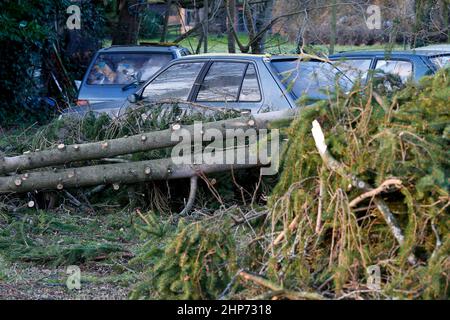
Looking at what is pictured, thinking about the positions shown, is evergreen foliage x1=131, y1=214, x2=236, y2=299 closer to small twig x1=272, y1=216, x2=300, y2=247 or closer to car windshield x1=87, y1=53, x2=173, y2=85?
small twig x1=272, y1=216, x2=300, y2=247

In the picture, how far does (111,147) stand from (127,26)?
11609 millimetres

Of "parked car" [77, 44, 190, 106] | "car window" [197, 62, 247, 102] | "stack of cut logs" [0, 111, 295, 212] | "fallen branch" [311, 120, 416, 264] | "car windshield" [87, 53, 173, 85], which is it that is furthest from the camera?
"car windshield" [87, 53, 173, 85]

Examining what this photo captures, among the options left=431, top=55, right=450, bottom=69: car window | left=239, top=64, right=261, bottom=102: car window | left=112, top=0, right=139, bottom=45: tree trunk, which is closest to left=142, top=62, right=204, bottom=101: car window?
left=239, top=64, right=261, bottom=102: car window

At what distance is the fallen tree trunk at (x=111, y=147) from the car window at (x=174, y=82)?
7.81 ft

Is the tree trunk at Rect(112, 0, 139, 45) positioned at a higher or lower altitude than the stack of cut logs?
higher

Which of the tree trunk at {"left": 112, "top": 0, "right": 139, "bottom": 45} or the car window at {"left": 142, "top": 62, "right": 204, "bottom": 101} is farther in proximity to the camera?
the tree trunk at {"left": 112, "top": 0, "right": 139, "bottom": 45}

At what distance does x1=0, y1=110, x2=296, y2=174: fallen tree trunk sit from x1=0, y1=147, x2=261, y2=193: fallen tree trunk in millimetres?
138

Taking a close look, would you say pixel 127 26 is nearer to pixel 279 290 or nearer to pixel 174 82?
pixel 174 82

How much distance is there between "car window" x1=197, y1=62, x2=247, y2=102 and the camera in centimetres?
1059

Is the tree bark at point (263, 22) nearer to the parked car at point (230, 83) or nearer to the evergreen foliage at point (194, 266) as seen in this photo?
the parked car at point (230, 83)

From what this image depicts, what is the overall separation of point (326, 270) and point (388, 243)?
1.31 feet

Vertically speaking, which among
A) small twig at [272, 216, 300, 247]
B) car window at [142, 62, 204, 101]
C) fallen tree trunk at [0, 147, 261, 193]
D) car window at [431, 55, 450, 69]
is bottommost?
fallen tree trunk at [0, 147, 261, 193]

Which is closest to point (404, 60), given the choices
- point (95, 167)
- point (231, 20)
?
point (231, 20)

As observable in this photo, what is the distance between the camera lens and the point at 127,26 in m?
19.9
